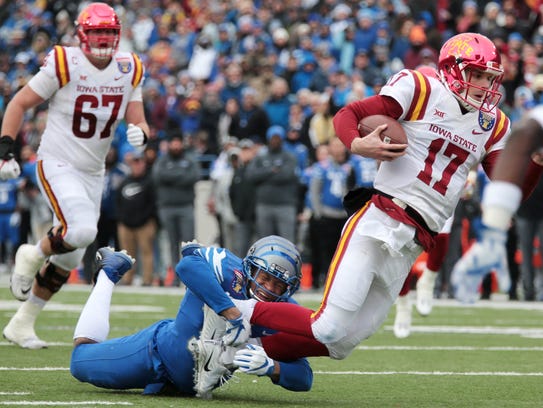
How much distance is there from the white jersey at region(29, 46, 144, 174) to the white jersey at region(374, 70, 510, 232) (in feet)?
8.48

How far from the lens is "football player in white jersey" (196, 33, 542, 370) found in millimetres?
5227

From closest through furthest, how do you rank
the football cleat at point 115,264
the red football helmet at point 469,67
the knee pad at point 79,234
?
the red football helmet at point 469,67 < the football cleat at point 115,264 < the knee pad at point 79,234

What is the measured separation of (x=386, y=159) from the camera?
17.2 feet

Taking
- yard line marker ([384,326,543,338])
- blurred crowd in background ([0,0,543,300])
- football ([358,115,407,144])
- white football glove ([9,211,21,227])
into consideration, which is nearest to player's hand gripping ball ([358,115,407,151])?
football ([358,115,407,144])

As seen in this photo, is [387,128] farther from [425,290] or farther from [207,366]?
[425,290]

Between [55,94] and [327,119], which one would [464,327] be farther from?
[327,119]

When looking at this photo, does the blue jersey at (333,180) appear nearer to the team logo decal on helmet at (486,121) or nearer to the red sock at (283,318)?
the team logo decal on helmet at (486,121)

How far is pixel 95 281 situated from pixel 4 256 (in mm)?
11466

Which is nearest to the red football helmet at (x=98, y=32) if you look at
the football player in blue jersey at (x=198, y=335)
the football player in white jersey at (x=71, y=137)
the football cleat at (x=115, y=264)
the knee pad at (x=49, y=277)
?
the football player in white jersey at (x=71, y=137)

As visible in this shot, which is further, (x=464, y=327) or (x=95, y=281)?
(x=464, y=327)

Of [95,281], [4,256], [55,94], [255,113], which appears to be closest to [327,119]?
[255,113]

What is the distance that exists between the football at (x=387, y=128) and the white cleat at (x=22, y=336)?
9.39 ft

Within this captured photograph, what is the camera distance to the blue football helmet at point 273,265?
5.14m

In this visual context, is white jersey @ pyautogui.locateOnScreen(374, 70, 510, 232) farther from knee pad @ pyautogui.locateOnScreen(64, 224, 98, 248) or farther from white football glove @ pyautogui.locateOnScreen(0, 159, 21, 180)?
white football glove @ pyautogui.locateOnScreen(0, 159, 21, 180)
